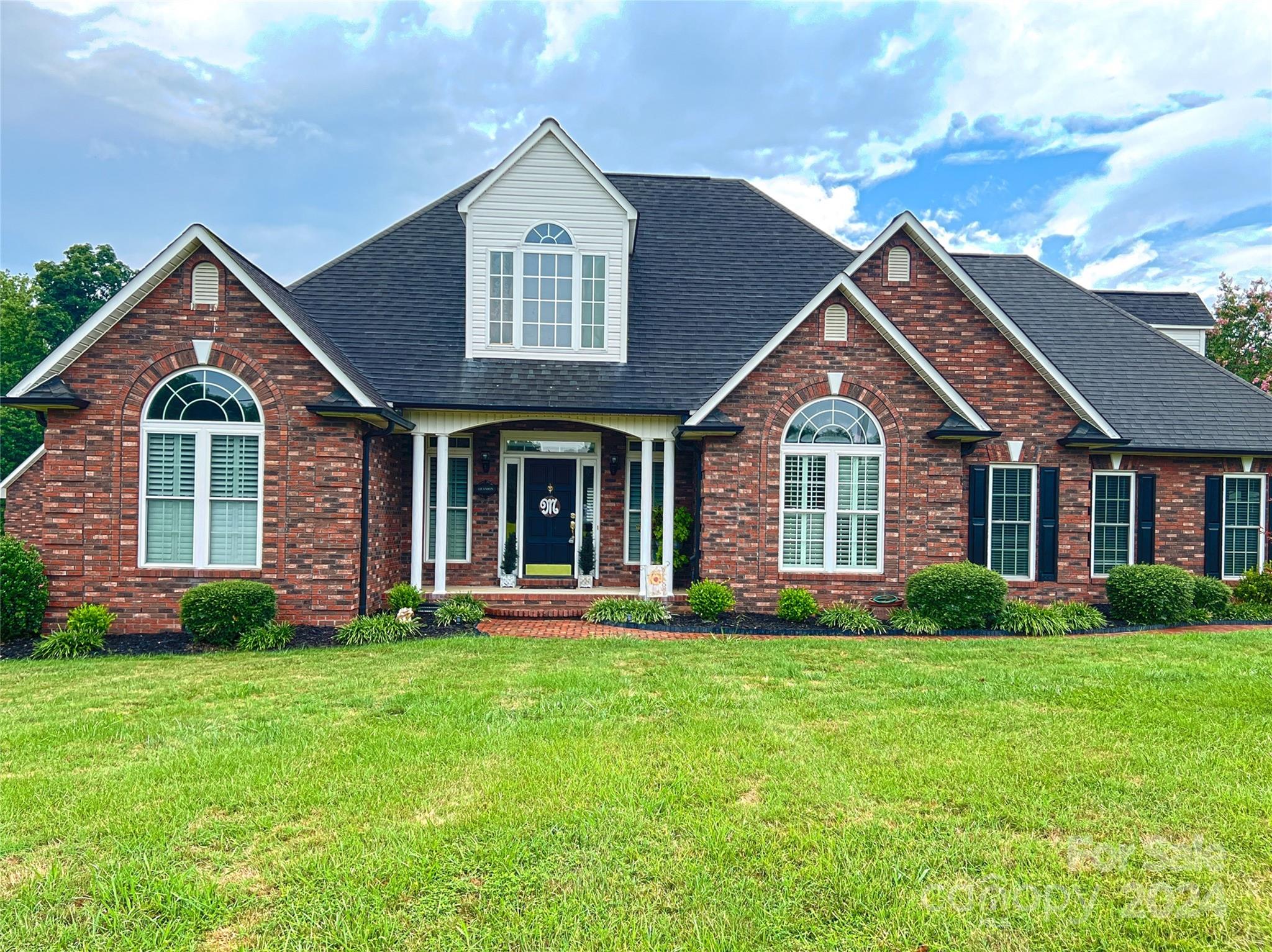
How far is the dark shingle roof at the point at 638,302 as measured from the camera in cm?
1213

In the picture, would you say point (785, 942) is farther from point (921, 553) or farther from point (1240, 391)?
point (1240, 391)

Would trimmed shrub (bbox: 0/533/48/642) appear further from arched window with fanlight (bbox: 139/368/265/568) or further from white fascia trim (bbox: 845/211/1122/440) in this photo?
white fascia trim (bbox: 845/211/1122/440)

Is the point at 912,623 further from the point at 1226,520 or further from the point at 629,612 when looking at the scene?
the point at 1226,520

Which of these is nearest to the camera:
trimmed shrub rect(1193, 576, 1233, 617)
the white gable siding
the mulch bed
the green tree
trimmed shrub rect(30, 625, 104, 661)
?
trimmed shrub rect(30, 625, 104, 661)

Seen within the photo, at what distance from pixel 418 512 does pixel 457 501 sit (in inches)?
67.5

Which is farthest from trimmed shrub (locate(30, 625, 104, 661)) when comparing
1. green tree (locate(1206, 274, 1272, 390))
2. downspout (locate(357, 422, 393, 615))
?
green tree (locate(1206, 274, 1272, 390))

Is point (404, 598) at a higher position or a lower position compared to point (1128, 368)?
lower

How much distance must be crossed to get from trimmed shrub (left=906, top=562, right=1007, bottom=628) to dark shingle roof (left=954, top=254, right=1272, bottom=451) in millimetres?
4557

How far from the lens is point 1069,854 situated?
143 inches

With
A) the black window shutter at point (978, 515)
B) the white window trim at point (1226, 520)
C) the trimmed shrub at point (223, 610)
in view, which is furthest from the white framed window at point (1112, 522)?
the trimmed shrub at point (223, 610)

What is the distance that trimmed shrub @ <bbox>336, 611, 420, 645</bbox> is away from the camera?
9.65 meters

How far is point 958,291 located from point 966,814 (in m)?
10.9

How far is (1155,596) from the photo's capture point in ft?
37.0

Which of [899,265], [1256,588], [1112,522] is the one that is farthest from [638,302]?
[1256,588]
